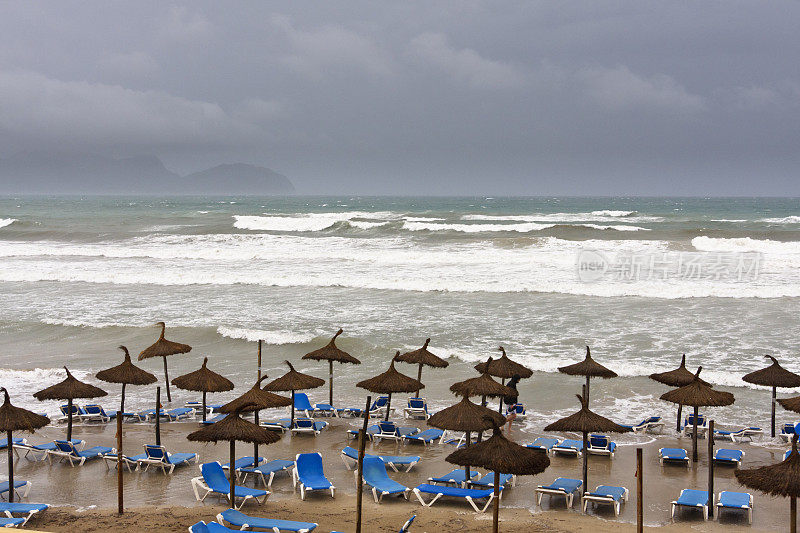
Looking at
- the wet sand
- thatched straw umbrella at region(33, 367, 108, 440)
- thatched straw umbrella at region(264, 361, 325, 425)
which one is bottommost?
the wet sand

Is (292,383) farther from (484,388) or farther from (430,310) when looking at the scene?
(430,310)

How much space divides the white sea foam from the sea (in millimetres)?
58

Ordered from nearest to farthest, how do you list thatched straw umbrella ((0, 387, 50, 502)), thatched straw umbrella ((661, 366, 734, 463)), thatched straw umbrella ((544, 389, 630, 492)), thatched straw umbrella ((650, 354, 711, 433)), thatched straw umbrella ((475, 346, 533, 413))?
thatched straw umbrella ((0, 387, 50, 502)) → thatched straw umbrella ((544, 389, 630, 492)) → thatched straw umbrella ((661, 366, 734, 463)) → thatched straw umbrella ((650, 354, 711, 433)) → thatched straw umbrella ((475, 346, 533, 413))

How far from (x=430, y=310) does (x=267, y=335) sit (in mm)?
6076

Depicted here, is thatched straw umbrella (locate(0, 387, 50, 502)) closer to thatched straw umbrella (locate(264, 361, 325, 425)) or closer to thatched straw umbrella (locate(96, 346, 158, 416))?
thatched straw umbrella (locate(96, 346, 158, 416))

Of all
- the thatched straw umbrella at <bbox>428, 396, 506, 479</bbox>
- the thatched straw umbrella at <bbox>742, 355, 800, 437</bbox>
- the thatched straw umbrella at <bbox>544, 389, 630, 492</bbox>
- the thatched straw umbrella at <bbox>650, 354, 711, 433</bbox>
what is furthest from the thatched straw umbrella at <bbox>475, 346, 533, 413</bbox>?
the thatched straw umbrella at <bbox>742, 355, 800, 437</bbox>

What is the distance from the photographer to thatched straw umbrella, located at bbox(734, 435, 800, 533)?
753 centimetres

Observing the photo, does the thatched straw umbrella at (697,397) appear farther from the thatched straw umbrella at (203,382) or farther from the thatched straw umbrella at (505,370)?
the thatched straw umbrella at (203,382)

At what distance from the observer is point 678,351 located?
18.4 metres

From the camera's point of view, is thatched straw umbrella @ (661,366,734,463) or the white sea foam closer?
thatched straw umbrella @ (661,366,734,463)

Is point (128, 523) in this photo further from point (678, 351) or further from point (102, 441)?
point (678, 351)

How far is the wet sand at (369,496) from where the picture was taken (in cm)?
891

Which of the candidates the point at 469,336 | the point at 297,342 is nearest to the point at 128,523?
the point at 297,342

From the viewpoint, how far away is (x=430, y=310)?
23719mm
